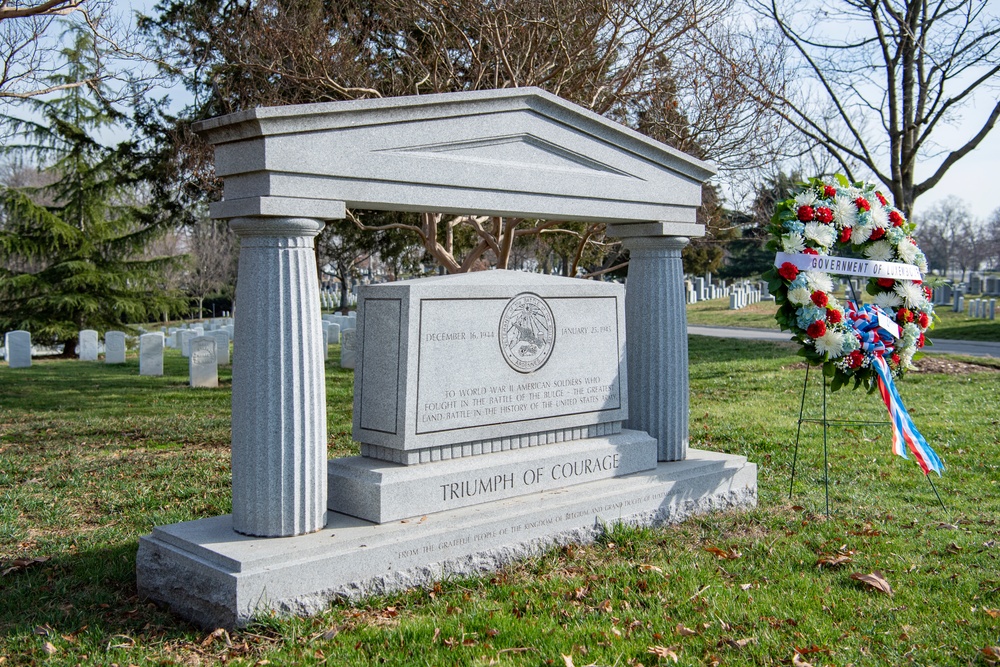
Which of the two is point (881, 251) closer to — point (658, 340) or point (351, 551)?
point (658, 340)

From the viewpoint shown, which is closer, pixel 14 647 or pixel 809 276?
pixel 14 647

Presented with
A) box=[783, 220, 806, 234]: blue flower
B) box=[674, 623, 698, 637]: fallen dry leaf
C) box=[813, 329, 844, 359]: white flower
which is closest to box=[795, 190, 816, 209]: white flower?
box=[783, 220, 806, 234]: blue flower

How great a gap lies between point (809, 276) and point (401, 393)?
10.5 feet

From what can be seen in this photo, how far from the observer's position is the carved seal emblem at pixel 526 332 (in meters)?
5.65

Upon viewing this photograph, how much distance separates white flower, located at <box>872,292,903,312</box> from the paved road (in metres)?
11.7

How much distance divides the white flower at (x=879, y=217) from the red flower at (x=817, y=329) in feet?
3.37

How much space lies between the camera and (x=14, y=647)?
13.6 feet

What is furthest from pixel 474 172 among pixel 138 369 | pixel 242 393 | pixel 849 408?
pixel 138 369

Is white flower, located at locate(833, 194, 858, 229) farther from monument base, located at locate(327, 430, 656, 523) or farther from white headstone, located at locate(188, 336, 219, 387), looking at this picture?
white headstone, located at locate(188, 336, 219, 387)

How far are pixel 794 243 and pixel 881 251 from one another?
0.86 m

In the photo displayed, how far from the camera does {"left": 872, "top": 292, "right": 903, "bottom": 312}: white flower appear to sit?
684 cm

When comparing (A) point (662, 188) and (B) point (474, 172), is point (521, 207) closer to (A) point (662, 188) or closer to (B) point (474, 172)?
(B) point (474, 172)

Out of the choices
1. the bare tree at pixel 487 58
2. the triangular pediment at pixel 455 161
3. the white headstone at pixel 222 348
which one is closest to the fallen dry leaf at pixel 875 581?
the triangular pediment at pixel 455 161

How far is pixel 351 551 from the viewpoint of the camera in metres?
4.59
